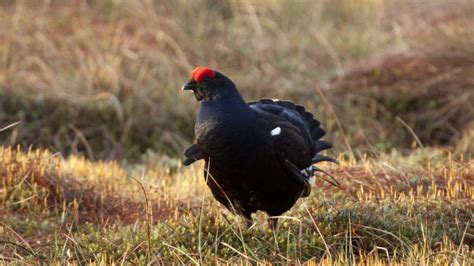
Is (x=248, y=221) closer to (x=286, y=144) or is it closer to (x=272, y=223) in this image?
(x=272, y=223)

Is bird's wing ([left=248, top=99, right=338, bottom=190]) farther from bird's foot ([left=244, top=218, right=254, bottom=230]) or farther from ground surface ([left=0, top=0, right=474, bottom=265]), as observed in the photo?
bird's foot ([left=244, top=218, right=254, bottom=230])

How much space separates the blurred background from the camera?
448 inches

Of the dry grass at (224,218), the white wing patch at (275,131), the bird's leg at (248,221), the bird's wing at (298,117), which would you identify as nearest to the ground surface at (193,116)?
the dry grass at (224,218)

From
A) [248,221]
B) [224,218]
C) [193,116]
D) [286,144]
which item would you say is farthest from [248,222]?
[193,116]

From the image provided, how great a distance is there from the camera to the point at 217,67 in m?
13.8

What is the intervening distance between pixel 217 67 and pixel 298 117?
7179mm

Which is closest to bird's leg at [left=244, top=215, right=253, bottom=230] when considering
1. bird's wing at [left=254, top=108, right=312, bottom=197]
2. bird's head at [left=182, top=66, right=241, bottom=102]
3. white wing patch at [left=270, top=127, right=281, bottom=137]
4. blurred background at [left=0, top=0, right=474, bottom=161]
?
bird's wing at [left=254, top=108, right=312, bottom=197]

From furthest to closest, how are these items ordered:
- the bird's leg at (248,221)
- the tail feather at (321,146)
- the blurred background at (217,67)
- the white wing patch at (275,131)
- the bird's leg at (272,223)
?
the blurred background at (217,67), the tail feather at (321,146), the bird's leg at (248,221), the bird's leg at (272,223), the white wing patch at (275,131)

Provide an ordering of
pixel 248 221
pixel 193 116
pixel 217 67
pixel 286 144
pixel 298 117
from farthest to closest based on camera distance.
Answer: pixel 217 67 → pixel 193 116 → pixel 298 117 → pixel 248 221 → pixel 286 144

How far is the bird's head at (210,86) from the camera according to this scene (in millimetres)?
5738

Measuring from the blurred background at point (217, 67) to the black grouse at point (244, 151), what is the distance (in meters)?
3.53

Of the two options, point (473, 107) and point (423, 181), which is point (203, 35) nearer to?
point (473, 107)

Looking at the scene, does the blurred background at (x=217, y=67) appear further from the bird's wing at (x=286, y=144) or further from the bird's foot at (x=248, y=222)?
the bird's foot at (x=248, y=222)

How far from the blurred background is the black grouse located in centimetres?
353
